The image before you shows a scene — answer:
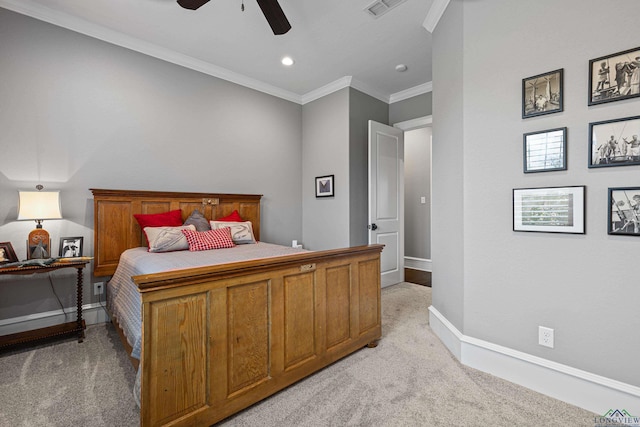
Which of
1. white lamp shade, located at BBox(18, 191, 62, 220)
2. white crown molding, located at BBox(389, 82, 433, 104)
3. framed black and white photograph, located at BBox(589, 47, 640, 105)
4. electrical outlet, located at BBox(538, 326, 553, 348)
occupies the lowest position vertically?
electrical outlet, located at BBox(538, 326, 553, 348)

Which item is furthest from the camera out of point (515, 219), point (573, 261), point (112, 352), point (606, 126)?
point (112, 352)

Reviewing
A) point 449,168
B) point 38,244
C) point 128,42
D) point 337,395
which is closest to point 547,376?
point 337,395

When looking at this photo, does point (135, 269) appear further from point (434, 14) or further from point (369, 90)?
point (369, 90)

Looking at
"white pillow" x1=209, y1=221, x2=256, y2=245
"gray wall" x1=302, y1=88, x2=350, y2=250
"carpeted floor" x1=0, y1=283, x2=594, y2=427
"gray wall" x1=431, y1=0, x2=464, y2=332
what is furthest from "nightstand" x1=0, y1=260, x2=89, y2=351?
"gray wall" x1=431, y1=0, x2=464, y2=332

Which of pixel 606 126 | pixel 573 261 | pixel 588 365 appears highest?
pixel 606 126

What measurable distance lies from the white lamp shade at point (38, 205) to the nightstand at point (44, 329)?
41 cm

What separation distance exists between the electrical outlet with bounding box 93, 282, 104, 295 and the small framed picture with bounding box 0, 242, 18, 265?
26.2 inches

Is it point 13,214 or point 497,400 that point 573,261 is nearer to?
point 497,400

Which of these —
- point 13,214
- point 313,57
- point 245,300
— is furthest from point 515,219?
point 13,214

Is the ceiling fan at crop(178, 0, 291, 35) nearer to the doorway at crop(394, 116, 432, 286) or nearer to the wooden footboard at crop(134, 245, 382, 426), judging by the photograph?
the wooden footboard at crop(134, 245, 382, 426)

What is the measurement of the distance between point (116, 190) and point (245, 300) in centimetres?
223

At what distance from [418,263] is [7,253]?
552cm

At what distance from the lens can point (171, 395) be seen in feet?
4.33

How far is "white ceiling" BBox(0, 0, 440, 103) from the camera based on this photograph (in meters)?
2.54
